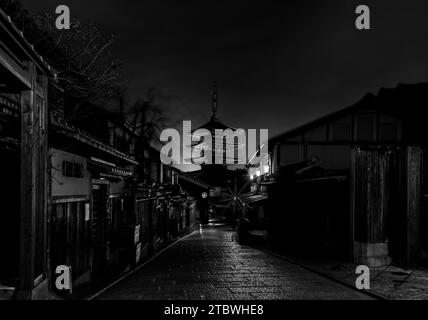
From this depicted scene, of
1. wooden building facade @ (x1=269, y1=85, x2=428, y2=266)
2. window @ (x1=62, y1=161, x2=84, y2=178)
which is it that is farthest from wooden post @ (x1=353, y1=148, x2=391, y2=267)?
window @ (x1=62, y1=161, x2=84, y2=178)

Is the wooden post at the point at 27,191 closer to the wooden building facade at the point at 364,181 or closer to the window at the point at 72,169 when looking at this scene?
the window at the point at 72,169

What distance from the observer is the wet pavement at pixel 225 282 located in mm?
11180

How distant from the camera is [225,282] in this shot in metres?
13.0

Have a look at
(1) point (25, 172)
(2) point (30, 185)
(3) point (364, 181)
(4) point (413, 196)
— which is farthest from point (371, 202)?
(1) point (25, 172)

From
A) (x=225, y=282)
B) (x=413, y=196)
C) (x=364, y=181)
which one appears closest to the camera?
(x=225, y=282)

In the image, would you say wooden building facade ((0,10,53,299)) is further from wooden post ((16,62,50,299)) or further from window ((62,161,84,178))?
window ((62,161,84,178))

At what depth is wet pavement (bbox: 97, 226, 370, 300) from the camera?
11.2 meters

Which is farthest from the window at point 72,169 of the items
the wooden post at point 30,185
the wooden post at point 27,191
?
the wooden post at point 27,191

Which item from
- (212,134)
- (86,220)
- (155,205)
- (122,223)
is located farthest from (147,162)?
(212,134)

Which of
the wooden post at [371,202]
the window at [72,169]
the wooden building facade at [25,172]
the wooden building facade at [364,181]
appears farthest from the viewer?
the wooden post at [371,202]

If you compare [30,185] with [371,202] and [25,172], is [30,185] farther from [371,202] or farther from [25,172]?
[371,202]

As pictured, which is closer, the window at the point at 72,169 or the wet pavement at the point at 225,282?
the wet pavement at the point at 225,282

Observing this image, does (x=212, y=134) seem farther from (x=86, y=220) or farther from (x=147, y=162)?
(x=86, y=220)

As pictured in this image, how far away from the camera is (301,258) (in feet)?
59.6
